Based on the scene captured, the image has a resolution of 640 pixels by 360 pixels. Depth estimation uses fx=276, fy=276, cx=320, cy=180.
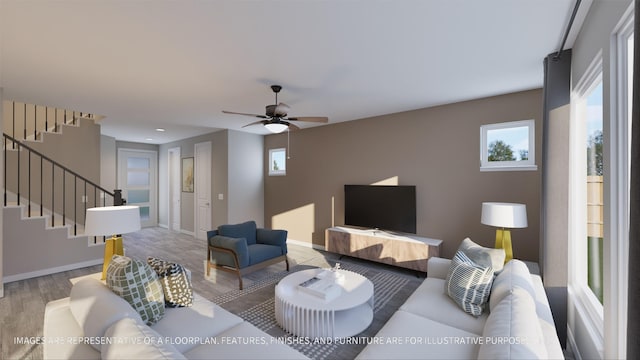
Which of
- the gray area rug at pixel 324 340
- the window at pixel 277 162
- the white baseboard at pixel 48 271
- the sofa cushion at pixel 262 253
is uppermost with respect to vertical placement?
the window at pixel 277 162

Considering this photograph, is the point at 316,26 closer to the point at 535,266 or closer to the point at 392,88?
the point at 392,88

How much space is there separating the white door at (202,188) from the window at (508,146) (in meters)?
5.56

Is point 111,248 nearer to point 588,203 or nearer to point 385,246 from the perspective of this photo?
point 385,246

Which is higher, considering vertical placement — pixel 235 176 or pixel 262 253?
pixel 235 176

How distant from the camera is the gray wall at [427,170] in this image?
3600 mm

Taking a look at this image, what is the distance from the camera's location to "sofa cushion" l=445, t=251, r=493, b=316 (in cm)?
219

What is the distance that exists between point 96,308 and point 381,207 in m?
3.86

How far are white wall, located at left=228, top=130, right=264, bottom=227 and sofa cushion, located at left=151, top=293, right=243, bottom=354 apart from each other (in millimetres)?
3949

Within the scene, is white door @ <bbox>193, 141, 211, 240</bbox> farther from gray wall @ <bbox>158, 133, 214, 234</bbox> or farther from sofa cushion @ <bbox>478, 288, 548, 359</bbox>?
sofa cushion @ <bbox>478, 288, 548, 359</bbox>

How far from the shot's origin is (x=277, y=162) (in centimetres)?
654

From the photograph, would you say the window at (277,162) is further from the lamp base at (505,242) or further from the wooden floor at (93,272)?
the lamp base at (505,242)

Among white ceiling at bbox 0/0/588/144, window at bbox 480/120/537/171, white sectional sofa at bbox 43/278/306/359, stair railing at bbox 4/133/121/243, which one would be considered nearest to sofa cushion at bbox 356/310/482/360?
white sectional sofa at bbox 43/278/306/359

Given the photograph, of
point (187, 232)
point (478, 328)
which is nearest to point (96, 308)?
point (478, 328)

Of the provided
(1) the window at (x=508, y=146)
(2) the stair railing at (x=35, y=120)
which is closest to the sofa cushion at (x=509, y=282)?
(1) the window at (x=508, y=146)
